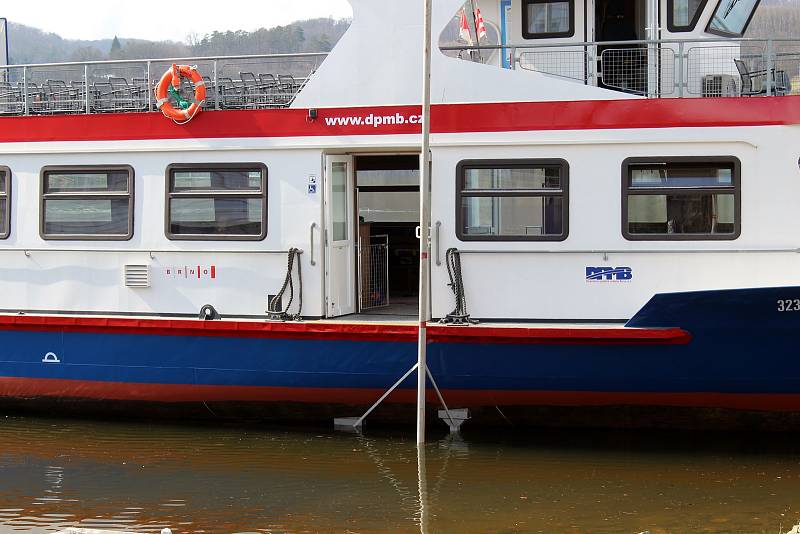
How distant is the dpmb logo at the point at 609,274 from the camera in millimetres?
9852

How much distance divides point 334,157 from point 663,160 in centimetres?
313

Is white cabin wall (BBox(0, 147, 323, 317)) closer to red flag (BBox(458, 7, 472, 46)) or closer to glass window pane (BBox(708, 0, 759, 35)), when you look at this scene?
red flag (BBox(458, 7, 472, 46))

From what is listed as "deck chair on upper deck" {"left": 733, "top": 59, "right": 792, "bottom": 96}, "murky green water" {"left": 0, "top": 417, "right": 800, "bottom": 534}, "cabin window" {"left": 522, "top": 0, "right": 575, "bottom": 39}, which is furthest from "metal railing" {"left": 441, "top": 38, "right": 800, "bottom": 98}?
"murky green water" {"left": 0, "top": 417, "right": 800, "bottom": 534}

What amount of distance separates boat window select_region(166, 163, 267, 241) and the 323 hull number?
477 cm

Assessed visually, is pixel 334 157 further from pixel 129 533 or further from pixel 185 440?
pixel 129 533

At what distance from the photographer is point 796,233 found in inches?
379

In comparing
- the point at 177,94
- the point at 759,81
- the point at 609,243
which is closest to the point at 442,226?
the point at 609,243

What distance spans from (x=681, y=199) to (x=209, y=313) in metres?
4.59

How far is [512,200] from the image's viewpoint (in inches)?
396

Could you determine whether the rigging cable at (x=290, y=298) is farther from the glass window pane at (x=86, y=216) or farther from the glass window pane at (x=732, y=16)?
the glass window pane at (x=732, y=16)

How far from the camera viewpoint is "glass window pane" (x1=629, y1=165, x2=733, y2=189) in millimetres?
9719

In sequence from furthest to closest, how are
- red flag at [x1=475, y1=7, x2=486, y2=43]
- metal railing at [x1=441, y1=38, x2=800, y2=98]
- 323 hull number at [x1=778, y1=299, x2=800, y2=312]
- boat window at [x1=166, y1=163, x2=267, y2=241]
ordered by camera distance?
red flag at [x1=475, y1=7, x2=486, y2=43] < boat window at [x1=166, y1=163, x2=267, y2=241] < metal railing at [x1=441, y1=38, x2=800, y2=98] < 323 hull number at [x1=778, y1=299, x2=800, y2=312]

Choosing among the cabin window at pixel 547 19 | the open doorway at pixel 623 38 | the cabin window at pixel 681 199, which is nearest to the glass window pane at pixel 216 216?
the cabin window at pixel 547 19

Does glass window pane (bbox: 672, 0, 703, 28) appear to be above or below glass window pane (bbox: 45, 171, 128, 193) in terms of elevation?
above
